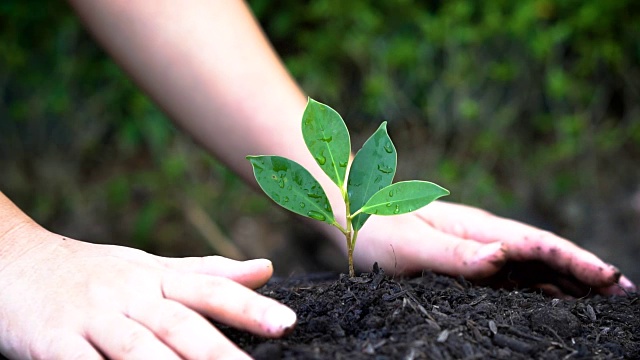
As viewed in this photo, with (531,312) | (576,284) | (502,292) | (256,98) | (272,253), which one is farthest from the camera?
(272,253)

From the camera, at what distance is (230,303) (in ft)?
3.04

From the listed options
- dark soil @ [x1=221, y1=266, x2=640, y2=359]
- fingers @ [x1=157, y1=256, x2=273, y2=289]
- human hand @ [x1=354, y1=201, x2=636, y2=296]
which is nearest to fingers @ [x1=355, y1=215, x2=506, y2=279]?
human hand @ [x1=354, y1=201, x2=636, y2=296]

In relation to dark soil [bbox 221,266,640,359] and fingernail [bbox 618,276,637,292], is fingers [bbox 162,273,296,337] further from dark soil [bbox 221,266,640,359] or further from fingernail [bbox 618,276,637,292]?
fingernail [bbox 618,276,637,292]

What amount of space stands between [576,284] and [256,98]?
786 mm

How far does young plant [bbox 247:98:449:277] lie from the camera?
3.50 ft

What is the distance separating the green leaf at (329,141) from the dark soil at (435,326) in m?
0.18

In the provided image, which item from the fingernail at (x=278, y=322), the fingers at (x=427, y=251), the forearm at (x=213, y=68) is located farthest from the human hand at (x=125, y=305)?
the forearm at (x=213, y=68)

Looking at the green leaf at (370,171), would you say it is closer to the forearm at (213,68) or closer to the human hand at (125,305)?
the human hand at (125,305)

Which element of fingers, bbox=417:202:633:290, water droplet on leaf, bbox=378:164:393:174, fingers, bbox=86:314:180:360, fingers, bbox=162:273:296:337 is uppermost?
fingers, bbox=417:202:633:290

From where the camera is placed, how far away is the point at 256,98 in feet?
5.28

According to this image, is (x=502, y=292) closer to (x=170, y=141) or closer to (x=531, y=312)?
(x=531, y=312)

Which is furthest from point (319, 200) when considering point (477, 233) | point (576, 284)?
point (576, 284)

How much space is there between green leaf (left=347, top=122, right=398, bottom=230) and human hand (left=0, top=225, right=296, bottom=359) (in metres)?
0.19

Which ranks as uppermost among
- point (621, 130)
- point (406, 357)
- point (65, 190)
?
point (621, 130)
